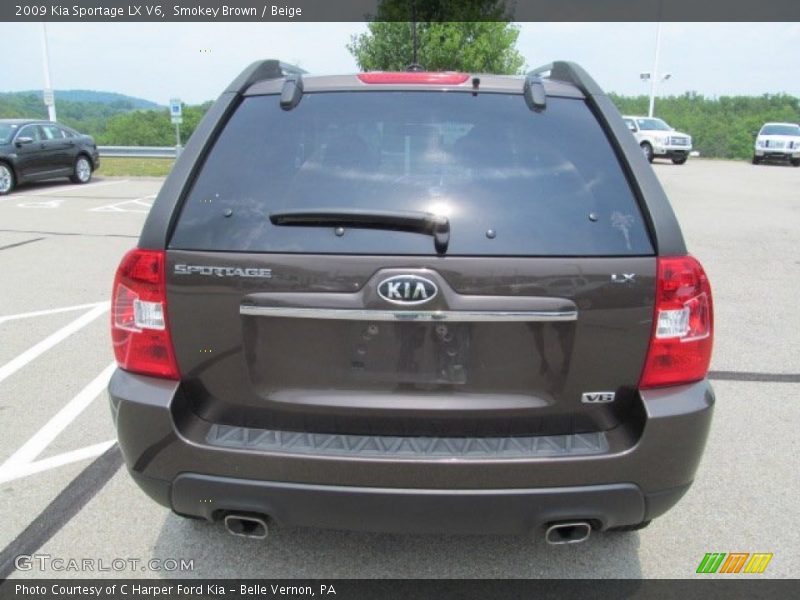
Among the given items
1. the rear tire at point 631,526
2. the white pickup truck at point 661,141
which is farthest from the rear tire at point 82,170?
the white pickup truck at point 661,141

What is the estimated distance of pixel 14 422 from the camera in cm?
369

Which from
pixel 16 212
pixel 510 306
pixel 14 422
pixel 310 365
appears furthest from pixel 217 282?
pixel 16 212

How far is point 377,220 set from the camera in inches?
75.8

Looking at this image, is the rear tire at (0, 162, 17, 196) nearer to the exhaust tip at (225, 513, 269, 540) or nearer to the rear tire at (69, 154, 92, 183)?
the rear tire at (69, 154, 92, 183)

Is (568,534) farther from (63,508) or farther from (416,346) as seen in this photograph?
(63,508)

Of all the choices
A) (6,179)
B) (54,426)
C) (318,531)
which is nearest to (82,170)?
(6,179)

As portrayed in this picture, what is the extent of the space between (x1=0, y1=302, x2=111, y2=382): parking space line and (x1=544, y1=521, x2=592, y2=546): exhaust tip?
397cm

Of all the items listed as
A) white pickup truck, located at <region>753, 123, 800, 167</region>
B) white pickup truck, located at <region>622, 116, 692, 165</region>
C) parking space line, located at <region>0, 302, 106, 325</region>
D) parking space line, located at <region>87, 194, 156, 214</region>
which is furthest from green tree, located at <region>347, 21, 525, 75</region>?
parking space line, located at <region>0, 302, 106, 325</region>

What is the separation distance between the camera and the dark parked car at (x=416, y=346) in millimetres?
1901

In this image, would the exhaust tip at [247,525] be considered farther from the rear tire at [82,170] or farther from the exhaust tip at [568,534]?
the rear tire at [82,170]

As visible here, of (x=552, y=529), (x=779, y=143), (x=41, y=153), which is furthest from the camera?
(x=779, y=143)

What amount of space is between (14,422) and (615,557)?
338 cm

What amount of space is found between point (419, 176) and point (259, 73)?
3.13 ft

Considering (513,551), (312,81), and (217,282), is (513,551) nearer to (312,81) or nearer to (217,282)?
(217,282)
